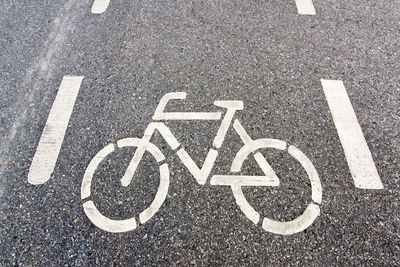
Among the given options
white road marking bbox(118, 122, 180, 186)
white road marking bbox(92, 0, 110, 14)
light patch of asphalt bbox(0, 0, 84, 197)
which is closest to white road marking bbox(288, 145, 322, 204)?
white road marking bbox(118, 122, 180, 186)

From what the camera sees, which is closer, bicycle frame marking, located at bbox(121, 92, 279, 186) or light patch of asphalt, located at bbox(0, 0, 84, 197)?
bicycle frame marking, located at bbox(121, 92, 279, 186)

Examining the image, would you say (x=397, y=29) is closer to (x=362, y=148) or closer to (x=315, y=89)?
(x=315, y=89)

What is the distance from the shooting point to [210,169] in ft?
9.68

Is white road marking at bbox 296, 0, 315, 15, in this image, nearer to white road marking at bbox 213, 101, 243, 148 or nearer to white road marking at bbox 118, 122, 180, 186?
white road marking at bbox 213, 101, 243, 148

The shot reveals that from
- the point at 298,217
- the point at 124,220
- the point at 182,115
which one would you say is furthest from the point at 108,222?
the point at 298,217

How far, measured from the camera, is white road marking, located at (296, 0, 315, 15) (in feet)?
14.1

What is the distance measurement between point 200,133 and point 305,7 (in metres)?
2.66

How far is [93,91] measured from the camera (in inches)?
141

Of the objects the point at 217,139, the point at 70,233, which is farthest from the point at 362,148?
the point at 70,233

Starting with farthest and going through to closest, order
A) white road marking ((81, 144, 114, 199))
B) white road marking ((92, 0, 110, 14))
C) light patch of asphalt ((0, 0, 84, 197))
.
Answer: white road marking ((92, 0, 110, 14)) → light patch of asphalt ((0, 0, 84, 197)) → white road marking ((81, 144, 114, 199))

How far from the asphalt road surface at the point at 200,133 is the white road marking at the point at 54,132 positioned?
14mm

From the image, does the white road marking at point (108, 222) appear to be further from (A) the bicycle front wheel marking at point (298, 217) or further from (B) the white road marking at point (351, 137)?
(B) the white road marking at point (351, 137)

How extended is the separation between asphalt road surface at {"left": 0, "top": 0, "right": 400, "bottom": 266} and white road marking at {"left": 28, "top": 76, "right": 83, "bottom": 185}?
0.01 metres

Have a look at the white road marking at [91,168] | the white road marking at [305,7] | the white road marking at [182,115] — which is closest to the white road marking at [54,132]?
the white road marking at [91,168]
